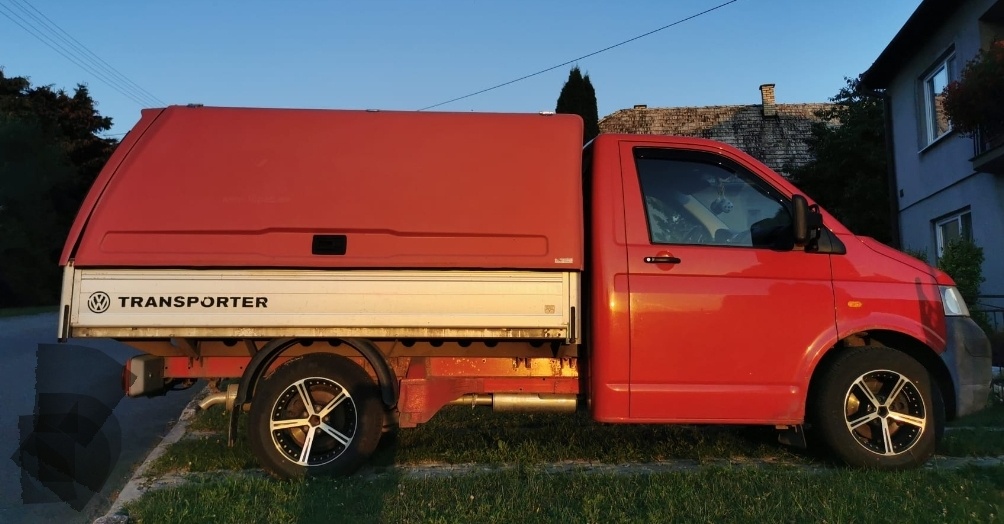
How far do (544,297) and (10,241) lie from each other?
1023 inches

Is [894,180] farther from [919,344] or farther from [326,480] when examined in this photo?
[326,480]

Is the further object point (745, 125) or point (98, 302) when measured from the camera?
point (745, 125)

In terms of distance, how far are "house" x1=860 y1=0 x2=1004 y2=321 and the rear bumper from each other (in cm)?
617

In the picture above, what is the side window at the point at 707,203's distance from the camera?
4.82 meters

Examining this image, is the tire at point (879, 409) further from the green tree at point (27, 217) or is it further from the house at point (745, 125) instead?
the green tree at point (27, 217)

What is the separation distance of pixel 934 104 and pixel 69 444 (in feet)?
46.6

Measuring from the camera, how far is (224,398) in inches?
192

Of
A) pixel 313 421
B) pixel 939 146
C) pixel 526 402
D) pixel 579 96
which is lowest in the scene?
pixel 313 421

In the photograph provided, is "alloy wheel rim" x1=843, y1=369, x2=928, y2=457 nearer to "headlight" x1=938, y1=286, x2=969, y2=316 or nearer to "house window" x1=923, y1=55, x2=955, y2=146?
"headlight" x1=938, y1=286, x2=969, y2=316

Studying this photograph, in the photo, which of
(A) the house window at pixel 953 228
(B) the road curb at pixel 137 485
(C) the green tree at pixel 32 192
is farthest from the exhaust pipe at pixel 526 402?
(C) the green tree at pixel 32 192

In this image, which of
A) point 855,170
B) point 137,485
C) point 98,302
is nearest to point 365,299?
point 98,302

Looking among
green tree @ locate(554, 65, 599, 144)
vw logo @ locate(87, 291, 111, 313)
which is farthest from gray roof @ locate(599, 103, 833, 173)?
→ vw logo @ locate(87, 291, 111, 313)

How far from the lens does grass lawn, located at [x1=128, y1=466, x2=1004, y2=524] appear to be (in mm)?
3926

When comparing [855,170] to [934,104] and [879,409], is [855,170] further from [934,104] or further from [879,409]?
[879,409]
